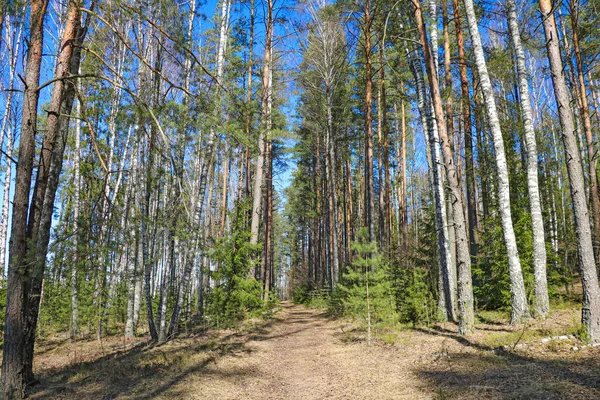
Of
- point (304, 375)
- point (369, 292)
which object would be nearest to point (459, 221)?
point (369, 292)

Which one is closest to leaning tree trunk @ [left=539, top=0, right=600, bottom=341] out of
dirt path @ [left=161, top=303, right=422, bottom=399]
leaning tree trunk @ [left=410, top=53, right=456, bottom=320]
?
leaning tree trunk @ [left=410, top=53, right=456, bottom=320]

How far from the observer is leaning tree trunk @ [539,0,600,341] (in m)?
5.74

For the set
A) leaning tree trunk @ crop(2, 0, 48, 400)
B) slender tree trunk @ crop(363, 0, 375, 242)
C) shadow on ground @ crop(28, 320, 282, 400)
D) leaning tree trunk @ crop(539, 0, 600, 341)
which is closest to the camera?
leaning tree trunk @ crop(2, 0, 48, 400)

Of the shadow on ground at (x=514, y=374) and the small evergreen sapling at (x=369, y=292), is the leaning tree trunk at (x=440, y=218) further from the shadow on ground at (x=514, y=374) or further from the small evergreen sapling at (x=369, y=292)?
the shadow on ground at (x=514, y=374)

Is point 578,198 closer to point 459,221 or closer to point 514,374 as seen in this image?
point 459,221

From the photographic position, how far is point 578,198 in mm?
6230

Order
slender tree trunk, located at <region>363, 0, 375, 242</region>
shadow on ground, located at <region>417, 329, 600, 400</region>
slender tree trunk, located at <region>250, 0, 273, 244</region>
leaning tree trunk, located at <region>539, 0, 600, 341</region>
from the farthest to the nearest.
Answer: slender tree trunk, located at <region>250, 0, 273, 244</region> → slender tree trunk, located at <region>363, 0, 375, 242</region> → leaning tree trunk, located at <region>539, 0, 600, 341</region> → shadow on ground, located at <region>417, 329, 600, 400</region>

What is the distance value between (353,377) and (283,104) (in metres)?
15.5

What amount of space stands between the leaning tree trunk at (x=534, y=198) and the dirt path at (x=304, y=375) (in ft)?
12.3

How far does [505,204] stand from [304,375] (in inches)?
234

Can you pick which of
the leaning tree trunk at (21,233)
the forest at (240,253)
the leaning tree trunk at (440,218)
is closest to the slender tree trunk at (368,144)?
the forest at (240,253)

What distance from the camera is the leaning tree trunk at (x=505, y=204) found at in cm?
750

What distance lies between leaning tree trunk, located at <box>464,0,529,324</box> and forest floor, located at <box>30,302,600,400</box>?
20.6 inches

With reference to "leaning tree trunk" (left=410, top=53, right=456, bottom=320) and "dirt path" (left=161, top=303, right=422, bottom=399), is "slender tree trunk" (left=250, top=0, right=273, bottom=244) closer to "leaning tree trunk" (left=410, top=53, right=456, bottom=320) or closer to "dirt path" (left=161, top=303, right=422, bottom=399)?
"dirt path" (left=161, top=303, right=422, bottom=399)
